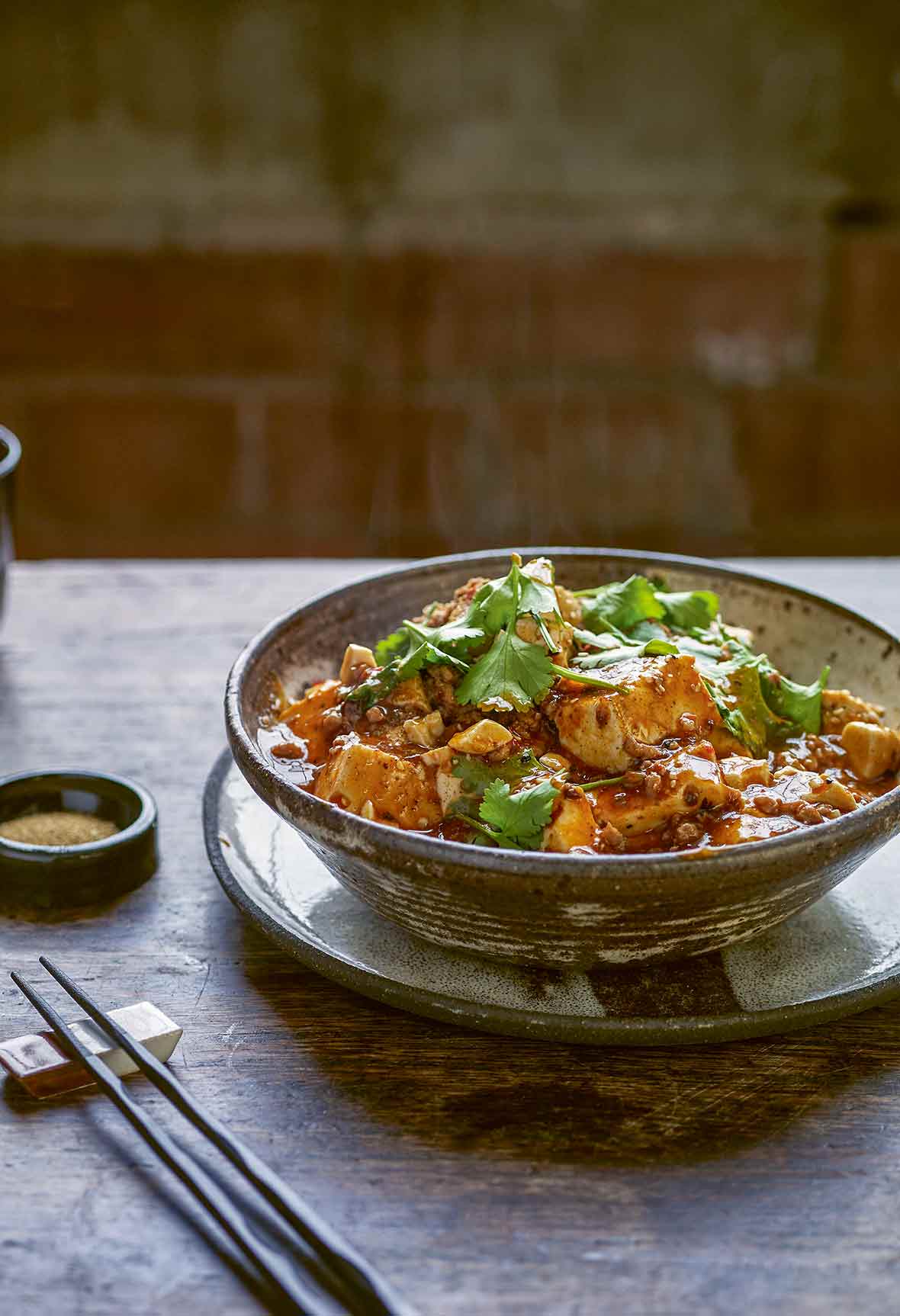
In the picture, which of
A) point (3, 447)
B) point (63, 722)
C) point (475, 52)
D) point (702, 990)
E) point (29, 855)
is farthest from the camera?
point (475, 52)

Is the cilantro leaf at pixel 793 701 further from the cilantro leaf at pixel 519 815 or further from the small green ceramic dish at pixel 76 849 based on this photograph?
the small green ceramic dish at pixel 76 849

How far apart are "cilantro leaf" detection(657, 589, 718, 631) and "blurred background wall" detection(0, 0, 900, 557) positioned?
9.02ft

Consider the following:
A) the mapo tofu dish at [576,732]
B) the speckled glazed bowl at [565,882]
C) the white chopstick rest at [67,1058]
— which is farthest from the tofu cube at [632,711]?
the white chopstick rest at [67,1058]

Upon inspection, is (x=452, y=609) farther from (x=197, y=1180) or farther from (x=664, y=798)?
(x=197, y=1180)

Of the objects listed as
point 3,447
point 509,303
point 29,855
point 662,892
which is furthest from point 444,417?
point 662,892

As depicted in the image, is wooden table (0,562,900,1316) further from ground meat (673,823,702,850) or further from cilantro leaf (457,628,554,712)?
cilantro leaf (457,628,554,712)

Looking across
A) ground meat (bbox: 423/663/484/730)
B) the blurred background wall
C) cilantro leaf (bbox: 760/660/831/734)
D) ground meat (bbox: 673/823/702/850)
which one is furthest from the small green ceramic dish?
the blurred background wall

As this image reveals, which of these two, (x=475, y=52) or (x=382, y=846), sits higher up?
(x=475, y=52)

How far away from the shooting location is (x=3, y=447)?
219cm

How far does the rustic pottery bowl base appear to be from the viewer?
1.26 meters

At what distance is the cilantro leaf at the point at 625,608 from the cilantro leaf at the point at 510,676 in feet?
0.59

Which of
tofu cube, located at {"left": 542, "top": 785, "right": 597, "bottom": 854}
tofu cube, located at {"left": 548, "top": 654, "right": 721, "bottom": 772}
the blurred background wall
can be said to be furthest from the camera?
the blurred background wall

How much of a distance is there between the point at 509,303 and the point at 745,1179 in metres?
3.47

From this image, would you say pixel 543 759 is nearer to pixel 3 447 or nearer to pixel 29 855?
pixel 29 855
